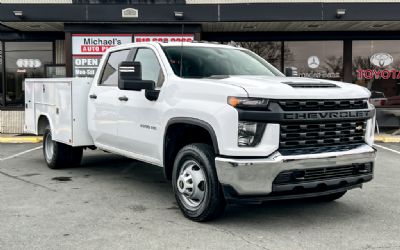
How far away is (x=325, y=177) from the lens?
477 centimetres

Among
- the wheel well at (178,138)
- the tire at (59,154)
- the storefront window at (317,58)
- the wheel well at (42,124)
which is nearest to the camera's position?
the wheel well at (178,138)

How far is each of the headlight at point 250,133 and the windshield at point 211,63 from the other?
134 cm

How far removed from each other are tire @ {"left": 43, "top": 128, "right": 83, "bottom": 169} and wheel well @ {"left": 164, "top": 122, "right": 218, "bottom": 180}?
10.5 ft

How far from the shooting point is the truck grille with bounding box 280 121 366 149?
15.1ft

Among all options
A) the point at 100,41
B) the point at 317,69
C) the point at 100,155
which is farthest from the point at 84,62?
the point at 317,69

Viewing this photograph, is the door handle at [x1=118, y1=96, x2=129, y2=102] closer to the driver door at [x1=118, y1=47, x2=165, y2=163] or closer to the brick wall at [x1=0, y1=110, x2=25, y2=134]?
the driver door at [x1=118, y1=47, x2=165, y2=163]

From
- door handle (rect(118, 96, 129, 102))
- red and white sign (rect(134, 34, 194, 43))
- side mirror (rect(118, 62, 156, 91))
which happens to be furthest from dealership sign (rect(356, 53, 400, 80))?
side mirror (rect(118, 62, 156, 91))

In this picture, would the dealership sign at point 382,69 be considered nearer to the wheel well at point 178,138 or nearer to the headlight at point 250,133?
the wheel well at point 178,138

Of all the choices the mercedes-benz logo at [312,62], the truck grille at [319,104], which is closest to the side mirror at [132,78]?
the truck grille at [319,104]

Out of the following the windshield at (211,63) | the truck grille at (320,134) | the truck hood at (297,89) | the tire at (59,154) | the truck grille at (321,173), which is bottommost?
the tire at (59,154)

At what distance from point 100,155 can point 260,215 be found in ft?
17.9

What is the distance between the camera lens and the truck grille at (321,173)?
4539 millimetres

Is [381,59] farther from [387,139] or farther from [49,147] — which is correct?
[49,147]

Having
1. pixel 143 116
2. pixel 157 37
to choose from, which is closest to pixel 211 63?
pixel 143 116
